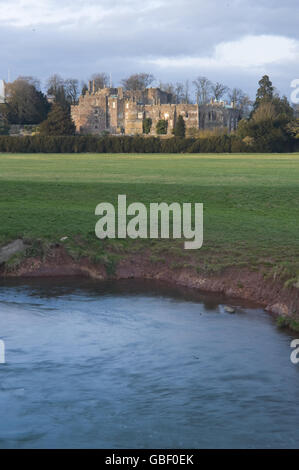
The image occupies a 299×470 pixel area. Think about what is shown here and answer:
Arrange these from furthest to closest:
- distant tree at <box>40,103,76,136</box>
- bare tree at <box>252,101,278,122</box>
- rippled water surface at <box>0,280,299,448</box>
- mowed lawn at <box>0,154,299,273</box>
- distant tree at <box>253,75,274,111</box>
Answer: distant tree at <box>253,75,274,111</box> < distant tree at <box>40,103,76,136</box> < bare tree at <box>252,101,278,122</box> < mowed lawn at <box>0,154,299,273</box> < rippled water surface at <box>0,280,299,448</box>

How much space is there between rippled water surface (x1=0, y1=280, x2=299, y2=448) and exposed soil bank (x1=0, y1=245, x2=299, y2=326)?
2.84ft

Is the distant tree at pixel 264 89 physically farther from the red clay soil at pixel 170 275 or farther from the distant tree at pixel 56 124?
the red clay soil at pixel 170 275

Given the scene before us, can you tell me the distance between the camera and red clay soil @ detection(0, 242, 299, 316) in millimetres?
16328

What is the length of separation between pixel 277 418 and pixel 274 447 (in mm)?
901

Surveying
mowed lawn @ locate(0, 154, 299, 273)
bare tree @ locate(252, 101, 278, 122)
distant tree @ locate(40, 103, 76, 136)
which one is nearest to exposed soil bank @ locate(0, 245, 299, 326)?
mowed lawn @ locate(0, 154, 299, 273)

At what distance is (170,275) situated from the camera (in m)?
18.6

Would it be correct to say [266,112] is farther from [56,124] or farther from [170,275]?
[170,275]

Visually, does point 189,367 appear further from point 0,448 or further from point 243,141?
point 243,141

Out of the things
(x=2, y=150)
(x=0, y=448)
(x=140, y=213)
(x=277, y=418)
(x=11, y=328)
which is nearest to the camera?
(x=0, y=448)

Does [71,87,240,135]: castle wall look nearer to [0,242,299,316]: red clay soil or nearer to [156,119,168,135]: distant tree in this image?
[156,119,168,135]: distant tree

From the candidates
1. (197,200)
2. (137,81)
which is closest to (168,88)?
(137,81)

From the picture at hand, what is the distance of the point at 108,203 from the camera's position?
26.8 meters

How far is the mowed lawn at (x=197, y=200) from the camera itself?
19.3 m

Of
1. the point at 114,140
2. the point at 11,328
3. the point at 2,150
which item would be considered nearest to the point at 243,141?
the point at 114,140
